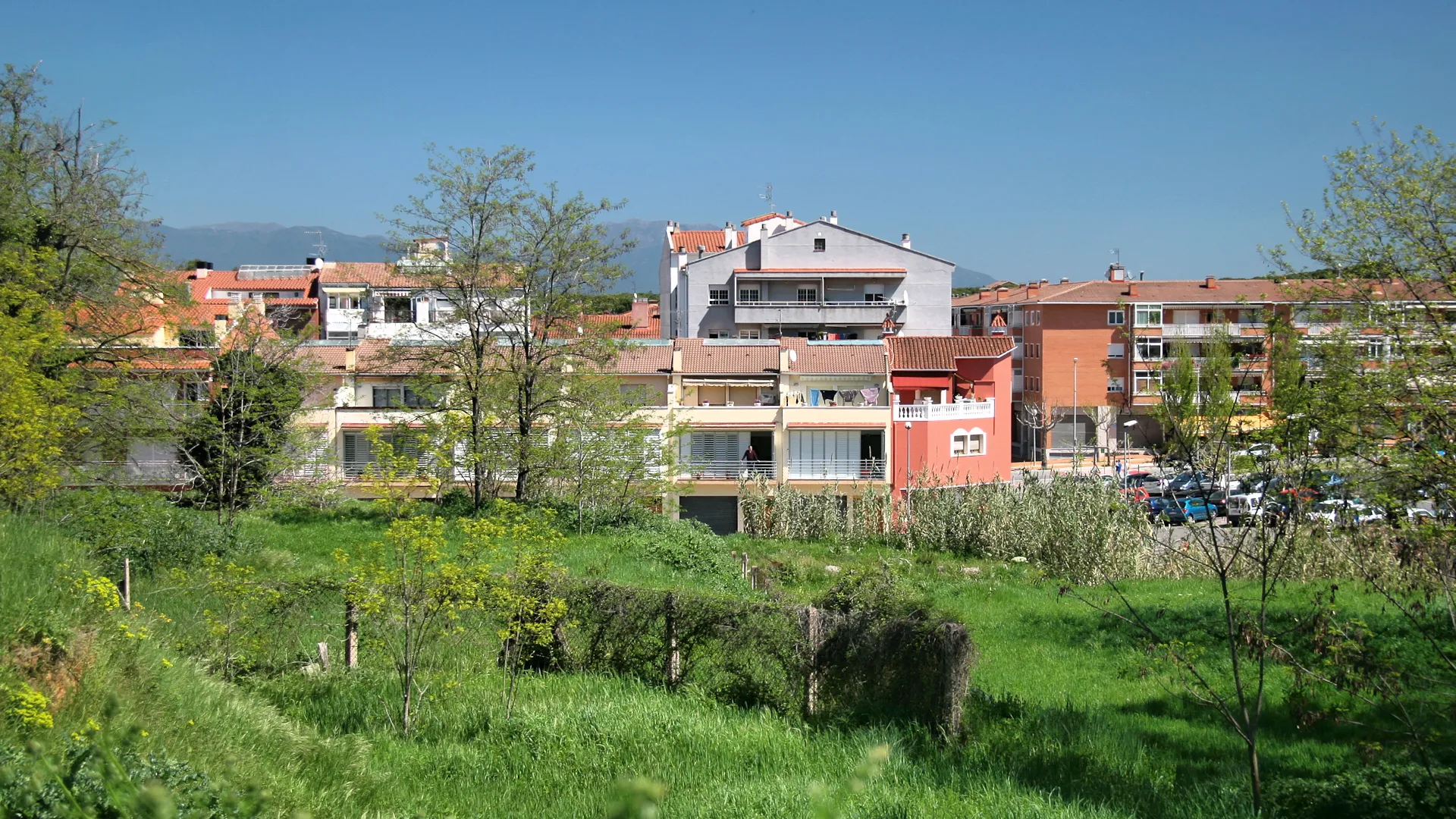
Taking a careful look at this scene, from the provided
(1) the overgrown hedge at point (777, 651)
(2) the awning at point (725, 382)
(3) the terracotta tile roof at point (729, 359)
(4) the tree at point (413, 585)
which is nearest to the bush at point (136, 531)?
(4) the tree at point (413, 585)

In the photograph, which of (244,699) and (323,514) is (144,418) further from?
(244,699)

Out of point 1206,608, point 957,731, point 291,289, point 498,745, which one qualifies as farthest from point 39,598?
point 291,289

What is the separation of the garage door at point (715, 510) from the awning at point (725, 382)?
14.0ft

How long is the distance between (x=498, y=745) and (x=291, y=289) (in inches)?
2354

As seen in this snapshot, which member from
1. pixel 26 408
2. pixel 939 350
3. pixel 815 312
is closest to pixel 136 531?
pixel 26 408

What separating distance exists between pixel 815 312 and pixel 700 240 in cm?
1336

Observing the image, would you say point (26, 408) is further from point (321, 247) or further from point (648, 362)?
point (321, 247)

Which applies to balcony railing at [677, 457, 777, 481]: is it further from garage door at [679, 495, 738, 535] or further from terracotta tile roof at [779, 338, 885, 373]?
terracotta tile roof at [779, 338, 885, 373]

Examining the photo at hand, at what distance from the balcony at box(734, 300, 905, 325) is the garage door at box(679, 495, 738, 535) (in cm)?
2073

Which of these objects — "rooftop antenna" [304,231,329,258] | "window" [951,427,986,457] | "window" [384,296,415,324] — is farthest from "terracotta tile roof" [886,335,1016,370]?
"rooftop antenna" [304,231,329,258]

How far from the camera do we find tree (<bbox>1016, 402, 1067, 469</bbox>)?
52.5 meters

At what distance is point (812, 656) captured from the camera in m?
10.2

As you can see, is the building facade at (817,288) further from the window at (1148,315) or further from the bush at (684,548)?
the bush at (684,548)

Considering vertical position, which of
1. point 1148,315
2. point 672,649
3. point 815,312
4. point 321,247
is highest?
point 321,247
